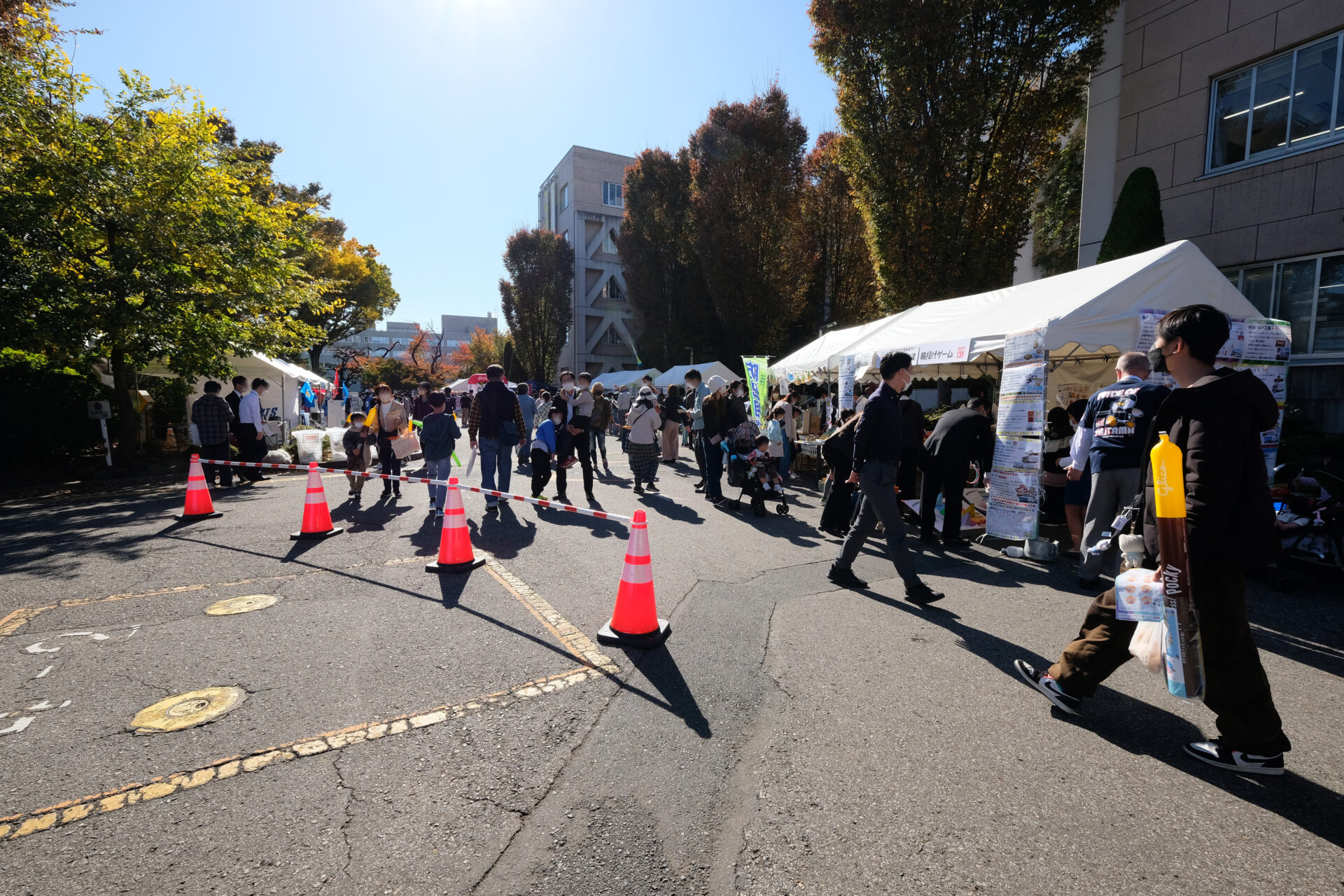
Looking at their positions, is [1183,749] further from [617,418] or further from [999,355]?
[617,418]

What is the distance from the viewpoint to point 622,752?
2.82 m

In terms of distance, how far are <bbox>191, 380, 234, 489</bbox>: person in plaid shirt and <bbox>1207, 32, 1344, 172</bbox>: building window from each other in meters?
18.1

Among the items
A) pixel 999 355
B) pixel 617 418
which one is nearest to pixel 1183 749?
pixel 999 355

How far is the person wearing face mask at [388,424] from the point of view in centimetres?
923

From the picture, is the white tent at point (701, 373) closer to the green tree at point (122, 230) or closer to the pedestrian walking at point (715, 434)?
the pedestrian walking at point (715, 434)

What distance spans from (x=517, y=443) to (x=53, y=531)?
18.8 feet

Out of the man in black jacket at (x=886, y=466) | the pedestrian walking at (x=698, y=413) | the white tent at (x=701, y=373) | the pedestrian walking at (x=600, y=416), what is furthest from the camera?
the white tent at (x=701, y=373)

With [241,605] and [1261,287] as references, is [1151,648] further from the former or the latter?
[1261,287]

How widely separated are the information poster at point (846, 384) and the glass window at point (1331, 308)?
22.3 feet

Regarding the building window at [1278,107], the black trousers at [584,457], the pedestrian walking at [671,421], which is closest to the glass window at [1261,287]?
the building window at [1278,107]

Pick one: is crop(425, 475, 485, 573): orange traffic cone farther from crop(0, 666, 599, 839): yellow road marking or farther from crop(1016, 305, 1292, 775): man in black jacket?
crop(1016, 305, 1292, 775): man in black jacket

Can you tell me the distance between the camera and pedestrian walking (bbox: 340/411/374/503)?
923cm

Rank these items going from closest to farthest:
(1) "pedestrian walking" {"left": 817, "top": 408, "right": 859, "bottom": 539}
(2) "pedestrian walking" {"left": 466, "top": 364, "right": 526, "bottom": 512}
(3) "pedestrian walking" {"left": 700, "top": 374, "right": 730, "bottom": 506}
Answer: (1) "pedestrian walking" {"left": 817, "top": 408, "right": 859, "bottom": 539} < (2) "pedestrian walking" {"left": 466, "top": 364, "right": 526, "bottom": 512} < (3) "pedestrian walking" {"left": 700, "top": 374, "right": 730, "bottom": 506}

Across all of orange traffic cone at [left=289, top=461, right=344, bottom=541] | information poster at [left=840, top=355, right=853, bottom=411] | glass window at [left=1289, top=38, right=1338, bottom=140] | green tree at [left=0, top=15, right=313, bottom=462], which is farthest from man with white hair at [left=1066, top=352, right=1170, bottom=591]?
green tree at [left=0, top=15, right=313, bottom=462]
